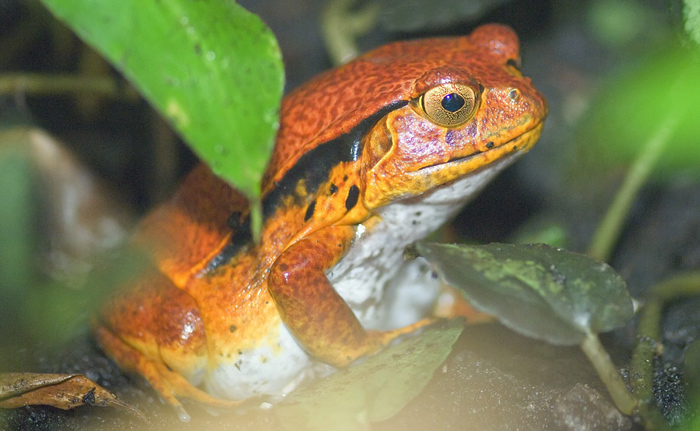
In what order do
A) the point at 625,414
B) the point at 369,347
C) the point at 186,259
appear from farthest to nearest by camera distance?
1. the point at 186,259
2. the point at 369,347
3. the point at 625,414

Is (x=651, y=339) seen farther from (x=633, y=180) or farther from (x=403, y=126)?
(x=403, y=126)

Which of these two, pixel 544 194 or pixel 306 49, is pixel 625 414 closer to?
pixel 544 194

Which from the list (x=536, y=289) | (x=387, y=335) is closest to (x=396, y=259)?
(x=387, y=335)

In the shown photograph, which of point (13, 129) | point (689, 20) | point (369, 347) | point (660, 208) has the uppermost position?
point (13, 129)

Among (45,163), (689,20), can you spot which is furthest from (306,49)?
(689,20)

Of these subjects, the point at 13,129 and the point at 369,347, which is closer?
the point at 369,347

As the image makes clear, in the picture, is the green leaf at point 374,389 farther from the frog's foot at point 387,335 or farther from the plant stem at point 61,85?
the plant stem at point 61,85
